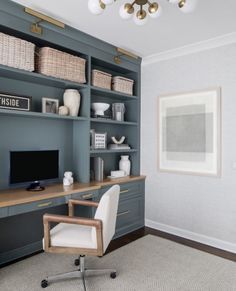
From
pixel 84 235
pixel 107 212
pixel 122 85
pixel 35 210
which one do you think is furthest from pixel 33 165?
pixel 122 85

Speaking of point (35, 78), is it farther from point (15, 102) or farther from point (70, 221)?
point (70, 221)

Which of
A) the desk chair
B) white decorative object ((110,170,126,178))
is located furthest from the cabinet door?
the desk chair

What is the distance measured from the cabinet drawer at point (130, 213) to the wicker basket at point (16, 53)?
2138 mm

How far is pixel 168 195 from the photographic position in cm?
349

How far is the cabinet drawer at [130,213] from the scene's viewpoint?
3.36 m

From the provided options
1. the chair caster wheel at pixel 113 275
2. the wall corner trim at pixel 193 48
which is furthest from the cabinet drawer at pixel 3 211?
the wall corner trim at pixel 193 48

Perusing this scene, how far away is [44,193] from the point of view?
7.98 feet

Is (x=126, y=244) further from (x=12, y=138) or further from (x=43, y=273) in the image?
(x=12, y=138)

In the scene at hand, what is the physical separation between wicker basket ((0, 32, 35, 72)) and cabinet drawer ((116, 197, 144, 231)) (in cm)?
214

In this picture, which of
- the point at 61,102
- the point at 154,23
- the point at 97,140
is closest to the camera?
the point at 154,23

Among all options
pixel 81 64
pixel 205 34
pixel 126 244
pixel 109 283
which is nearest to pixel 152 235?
pixel 126 244

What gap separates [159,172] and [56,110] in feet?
5.79

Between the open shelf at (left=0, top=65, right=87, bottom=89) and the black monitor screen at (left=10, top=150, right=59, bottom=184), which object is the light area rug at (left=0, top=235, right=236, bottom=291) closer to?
the black monitor screen at (left=10, top=150, right=59, bottom=184)

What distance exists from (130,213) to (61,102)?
73.8 inches
